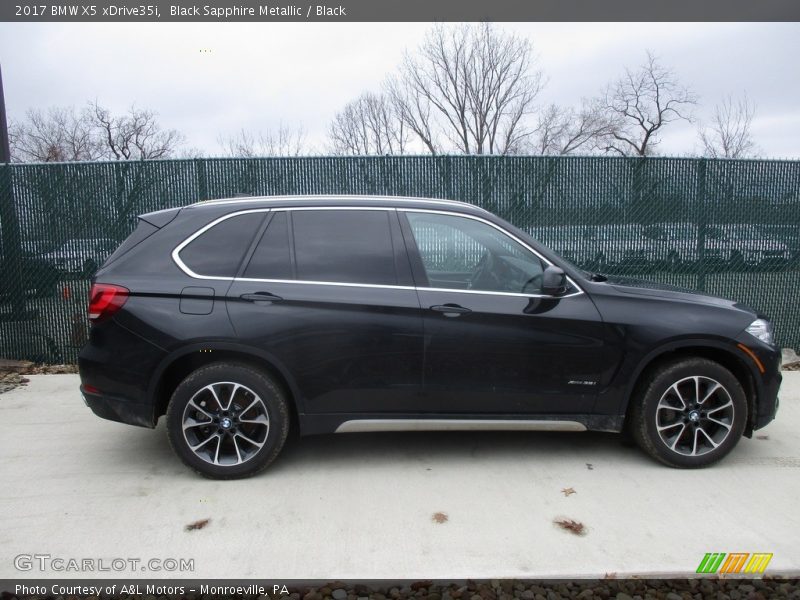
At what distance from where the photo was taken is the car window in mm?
4031

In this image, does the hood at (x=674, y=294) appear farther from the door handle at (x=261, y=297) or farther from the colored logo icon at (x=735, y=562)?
the door handle at (x=261, y=297)

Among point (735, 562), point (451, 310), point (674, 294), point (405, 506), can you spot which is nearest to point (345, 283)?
point (451, 310)

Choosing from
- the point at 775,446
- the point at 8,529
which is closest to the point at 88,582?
the point at 8,529

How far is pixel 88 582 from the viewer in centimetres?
290

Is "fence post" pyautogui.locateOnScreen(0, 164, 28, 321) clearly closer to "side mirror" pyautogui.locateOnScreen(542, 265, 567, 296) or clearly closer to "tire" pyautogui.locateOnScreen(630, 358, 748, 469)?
"side mirror" pyautogui.locateOnScreen(542, 265, 567, 296)

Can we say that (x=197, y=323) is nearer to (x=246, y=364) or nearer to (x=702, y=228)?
(x=246, y=364)

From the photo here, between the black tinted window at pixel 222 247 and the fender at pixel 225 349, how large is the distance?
465 mm

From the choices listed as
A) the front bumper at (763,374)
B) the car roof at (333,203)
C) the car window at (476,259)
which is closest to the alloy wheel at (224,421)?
the car roof at (333,203)

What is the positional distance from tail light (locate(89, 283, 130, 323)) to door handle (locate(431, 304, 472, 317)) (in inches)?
79.5

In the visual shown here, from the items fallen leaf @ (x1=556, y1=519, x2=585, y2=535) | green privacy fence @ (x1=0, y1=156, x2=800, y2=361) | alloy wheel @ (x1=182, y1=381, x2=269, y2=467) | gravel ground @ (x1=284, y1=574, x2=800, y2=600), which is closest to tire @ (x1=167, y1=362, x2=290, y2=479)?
alloy wheel @ (x1=182, y1=381, x2=269, y2=467)

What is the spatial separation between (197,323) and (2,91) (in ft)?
19.3

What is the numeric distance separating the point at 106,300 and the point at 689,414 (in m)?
3.93

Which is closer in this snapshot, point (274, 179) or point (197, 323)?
point (197, 323)

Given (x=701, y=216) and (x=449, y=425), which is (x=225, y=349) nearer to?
(x=449, y=425)
